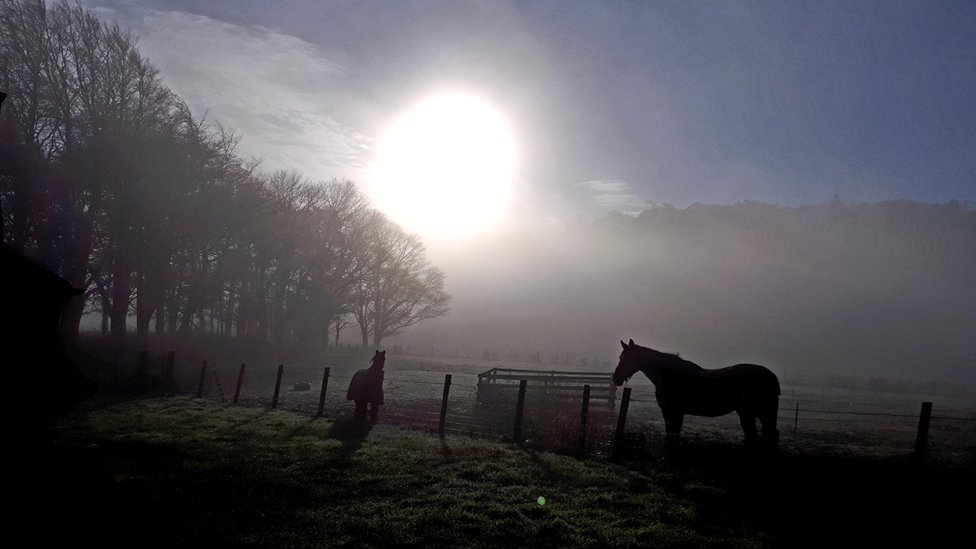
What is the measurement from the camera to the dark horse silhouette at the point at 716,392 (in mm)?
11219

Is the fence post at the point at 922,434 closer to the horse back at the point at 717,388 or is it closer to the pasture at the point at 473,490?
the pasture at the point at 473,490

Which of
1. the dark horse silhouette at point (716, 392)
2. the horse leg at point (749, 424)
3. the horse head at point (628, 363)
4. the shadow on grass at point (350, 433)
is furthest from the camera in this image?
the horse head at point (628, 363)

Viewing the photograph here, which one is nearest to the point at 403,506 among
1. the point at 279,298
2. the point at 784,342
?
the point at 279,298

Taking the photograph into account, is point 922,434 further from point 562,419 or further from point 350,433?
point 350,433

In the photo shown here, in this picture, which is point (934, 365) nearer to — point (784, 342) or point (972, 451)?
point (784, 342)

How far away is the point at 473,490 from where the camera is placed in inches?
343

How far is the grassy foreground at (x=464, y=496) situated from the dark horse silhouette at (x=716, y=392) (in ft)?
2.61

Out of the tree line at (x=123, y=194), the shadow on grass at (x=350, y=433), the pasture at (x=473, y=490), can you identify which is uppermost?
the tree line at (x=123, y=194)

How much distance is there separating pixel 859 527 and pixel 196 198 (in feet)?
113

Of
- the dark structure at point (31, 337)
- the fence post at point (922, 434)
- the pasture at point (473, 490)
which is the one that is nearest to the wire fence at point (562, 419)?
the pasture at point (473, 490)

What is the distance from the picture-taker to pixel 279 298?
4628cm

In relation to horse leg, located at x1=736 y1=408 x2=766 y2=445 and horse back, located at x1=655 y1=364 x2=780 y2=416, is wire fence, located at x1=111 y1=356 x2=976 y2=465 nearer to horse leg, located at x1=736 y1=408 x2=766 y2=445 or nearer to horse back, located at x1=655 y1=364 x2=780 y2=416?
horse back, located at x1=655 y1=364 x2=780 y2=416

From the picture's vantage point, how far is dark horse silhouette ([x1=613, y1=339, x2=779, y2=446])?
11.2m

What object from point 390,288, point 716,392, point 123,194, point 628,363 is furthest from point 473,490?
point 390,288
